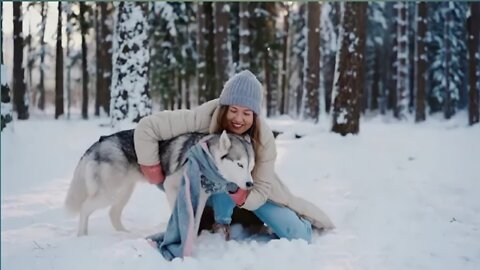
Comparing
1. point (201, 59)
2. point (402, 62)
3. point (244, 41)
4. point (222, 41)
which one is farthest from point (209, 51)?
point (402, 62)

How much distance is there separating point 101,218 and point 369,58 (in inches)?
566

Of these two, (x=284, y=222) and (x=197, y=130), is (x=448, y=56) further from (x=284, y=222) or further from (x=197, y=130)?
(x=197, y=130)

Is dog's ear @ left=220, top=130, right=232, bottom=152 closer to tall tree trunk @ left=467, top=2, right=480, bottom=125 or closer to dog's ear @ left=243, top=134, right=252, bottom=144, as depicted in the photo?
dog's ear @ left=243, top=134, right=252, bottom=144

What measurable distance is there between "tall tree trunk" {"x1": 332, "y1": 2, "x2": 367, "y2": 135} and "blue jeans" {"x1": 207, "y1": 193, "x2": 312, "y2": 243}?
3083mm

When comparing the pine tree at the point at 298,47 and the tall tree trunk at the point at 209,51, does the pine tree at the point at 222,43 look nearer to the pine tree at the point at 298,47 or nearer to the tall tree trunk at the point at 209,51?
the tall tree trunk at the point at 209,51

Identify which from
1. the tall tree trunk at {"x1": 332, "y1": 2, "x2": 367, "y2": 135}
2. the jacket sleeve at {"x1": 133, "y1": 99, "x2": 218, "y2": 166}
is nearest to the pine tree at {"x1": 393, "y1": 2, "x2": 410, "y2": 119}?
the tall tree trunk at {"x1": 332, "y1": 2, "x2": 367, "y2": 135}

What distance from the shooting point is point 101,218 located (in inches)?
121

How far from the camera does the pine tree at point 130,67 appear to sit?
455 cm

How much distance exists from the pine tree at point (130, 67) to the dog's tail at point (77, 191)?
1.80 metres

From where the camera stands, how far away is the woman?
245cm

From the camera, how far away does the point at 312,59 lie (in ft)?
28.8

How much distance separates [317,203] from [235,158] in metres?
1.06

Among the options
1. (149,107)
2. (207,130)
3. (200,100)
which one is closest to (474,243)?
(207,130)

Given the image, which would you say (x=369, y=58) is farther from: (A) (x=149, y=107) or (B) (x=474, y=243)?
(B) (x=474, y=243)
